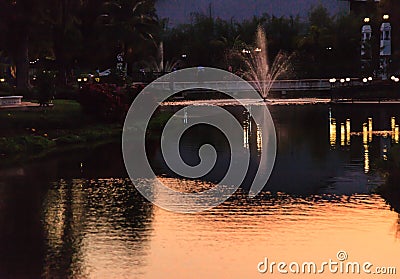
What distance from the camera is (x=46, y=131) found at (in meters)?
28.4

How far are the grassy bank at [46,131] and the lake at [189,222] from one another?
6.36ft

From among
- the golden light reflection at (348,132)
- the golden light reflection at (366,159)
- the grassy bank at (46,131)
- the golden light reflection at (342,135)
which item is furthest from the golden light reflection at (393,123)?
the grassy bank at (46,131)

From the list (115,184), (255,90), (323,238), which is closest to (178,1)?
(255,90)

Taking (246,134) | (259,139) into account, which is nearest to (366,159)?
(259,139)

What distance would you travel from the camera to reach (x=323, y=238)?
12180 millimetres

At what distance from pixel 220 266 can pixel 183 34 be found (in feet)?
230

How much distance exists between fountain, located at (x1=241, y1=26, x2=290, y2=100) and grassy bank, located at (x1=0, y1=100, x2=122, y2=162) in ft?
93.0

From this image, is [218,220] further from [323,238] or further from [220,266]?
[220,266]

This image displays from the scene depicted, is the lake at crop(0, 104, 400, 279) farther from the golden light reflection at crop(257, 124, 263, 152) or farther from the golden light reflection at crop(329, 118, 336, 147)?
the golden light reflection at crop(329, 118, 336, 147)

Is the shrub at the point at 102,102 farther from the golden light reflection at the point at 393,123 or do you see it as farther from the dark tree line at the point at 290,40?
the dark tree line at the point at 290,40

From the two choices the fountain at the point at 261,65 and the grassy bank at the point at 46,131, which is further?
the fountain at the point at 261,65

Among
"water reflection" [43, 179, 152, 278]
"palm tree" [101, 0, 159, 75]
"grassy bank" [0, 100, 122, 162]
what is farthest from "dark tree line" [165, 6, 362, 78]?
"water reflection" [43, 179, 152, 278]

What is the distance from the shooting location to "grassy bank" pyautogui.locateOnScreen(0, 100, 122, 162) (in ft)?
80.3

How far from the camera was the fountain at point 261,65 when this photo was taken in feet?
202
